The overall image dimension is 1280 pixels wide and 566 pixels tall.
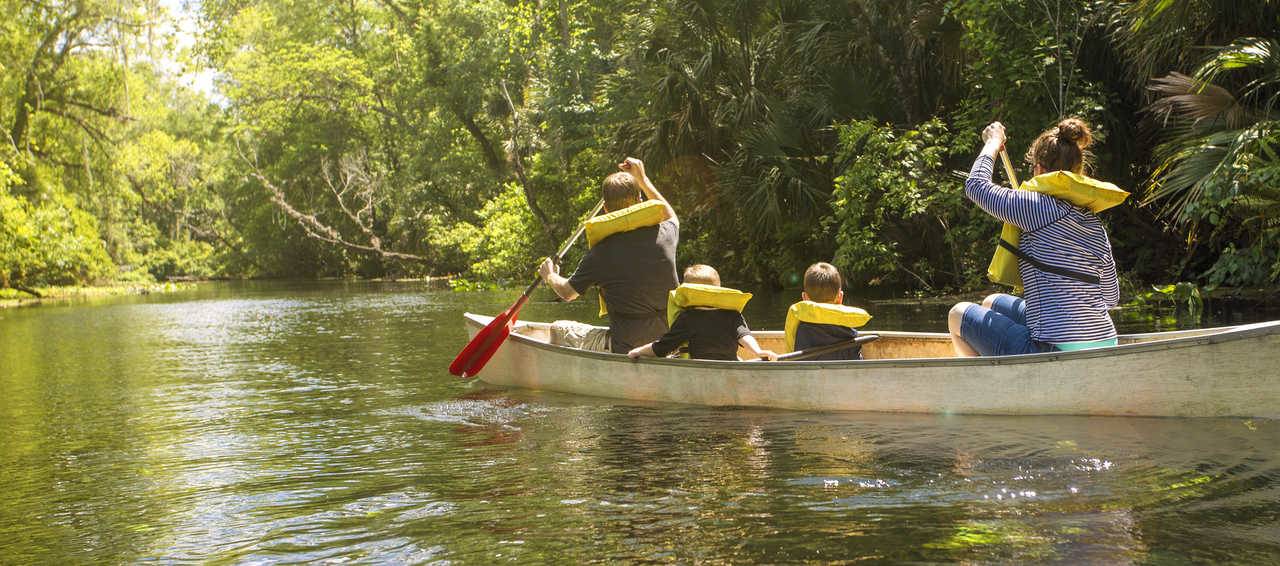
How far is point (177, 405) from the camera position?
30.9 ft

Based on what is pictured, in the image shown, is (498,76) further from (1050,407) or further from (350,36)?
(1050,407)

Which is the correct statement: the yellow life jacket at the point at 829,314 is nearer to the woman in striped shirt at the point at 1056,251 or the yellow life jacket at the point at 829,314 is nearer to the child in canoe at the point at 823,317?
the child in canoe at the point at 823,317

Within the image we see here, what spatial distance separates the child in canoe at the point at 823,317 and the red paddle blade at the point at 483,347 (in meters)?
2.80

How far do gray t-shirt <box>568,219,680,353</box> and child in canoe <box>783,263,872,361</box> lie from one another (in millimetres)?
1059

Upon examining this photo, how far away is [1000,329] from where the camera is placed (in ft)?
22.1

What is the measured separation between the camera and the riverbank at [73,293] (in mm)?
29944

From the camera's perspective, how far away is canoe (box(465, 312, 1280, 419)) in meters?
6.20

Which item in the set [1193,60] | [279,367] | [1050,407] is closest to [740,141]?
[1193,60]

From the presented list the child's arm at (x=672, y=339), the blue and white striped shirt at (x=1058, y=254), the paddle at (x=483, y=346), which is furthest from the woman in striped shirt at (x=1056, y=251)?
the paddle at (x=483, y=346)

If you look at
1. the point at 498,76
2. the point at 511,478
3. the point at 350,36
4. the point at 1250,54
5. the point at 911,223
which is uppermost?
the point at 350,36

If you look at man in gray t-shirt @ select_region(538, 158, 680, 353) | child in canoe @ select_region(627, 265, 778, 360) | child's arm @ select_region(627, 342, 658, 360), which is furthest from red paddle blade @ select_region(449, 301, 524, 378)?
child in canoe @ select_region(627, 265, 778, 360)

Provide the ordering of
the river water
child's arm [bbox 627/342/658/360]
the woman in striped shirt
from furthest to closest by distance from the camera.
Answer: child's arm [bbox 627/342/658/360]
the woman in striped shirt
the river water

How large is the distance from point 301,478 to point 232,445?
1445 mm

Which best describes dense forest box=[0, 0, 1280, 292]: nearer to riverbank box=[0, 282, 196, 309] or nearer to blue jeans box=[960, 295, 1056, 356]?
riverbank box=[0, 282, 196, 309]
